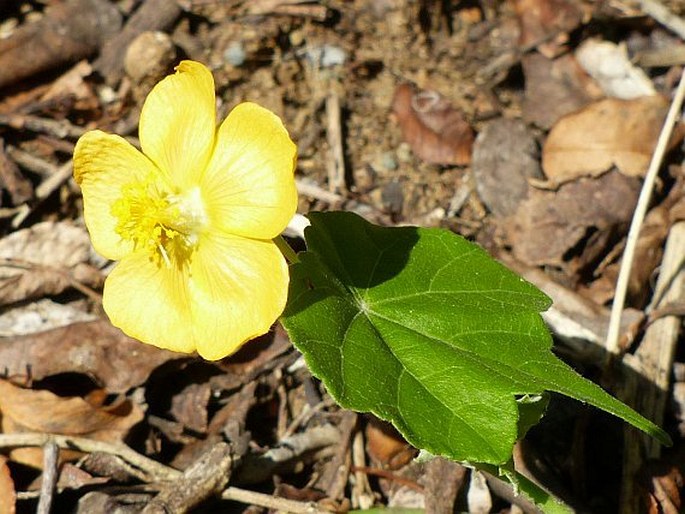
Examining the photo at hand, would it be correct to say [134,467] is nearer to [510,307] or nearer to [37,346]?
[37,346]

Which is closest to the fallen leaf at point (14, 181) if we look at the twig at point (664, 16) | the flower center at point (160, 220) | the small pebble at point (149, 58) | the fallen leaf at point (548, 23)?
the small pebble at point (149, 58)

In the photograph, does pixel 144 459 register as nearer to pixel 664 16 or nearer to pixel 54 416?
pixel 54 416

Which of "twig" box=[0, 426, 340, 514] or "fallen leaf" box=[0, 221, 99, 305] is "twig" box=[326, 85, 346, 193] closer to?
"fallen leaf" box=[0, 221, 99, 305]

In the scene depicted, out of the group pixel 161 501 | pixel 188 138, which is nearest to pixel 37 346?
pixel 161 501

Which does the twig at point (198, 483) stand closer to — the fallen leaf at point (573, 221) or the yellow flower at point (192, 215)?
the yellow flower at point (192, 215)

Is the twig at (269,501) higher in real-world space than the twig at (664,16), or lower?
lower

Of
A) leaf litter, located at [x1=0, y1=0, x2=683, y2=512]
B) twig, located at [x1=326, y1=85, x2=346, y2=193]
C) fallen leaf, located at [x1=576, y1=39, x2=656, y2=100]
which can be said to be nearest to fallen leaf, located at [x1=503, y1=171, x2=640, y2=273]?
leaf litter, located at [x1=0, y1=0, x2=683, y2=512]

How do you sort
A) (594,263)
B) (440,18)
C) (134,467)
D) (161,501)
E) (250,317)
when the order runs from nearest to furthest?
1. (250,317)
2. (161,501)
3. (134,467)
4. (594,263)
5. (440,18)
